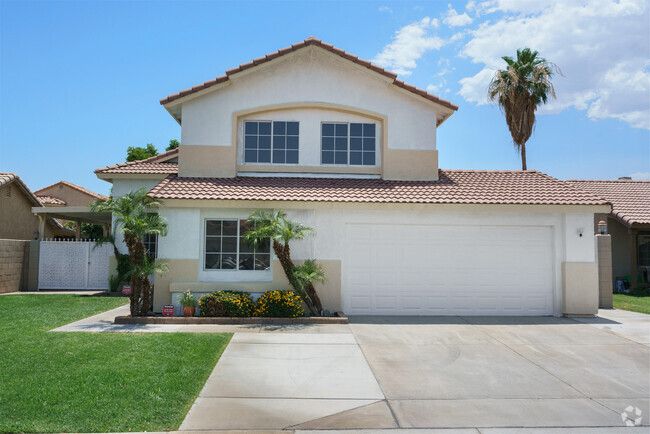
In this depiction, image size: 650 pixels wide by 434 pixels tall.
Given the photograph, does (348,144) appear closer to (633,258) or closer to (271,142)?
(271,142)

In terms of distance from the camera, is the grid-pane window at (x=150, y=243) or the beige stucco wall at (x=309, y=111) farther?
the grid-pane window at (x=150, y=243)

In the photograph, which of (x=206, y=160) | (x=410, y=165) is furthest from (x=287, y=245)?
(x=410, y=165)

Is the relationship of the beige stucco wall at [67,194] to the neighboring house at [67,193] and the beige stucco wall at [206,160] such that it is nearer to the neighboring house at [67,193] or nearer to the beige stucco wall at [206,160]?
the neighboring house at [67,193]

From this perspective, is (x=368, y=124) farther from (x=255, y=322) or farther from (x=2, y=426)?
(x=2, y=426)

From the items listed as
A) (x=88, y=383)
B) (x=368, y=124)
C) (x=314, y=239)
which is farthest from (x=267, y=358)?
(x=368, y=124)

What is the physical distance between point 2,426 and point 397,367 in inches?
220

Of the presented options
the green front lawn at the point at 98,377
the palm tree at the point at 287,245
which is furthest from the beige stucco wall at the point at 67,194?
the palm tree at the point at 287,245

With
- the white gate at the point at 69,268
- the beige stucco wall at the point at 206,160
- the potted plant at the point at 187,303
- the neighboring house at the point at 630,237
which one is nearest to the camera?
the potted plant at the point at 187,303

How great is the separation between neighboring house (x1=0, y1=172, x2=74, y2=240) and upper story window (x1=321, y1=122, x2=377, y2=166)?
14235 millimetres

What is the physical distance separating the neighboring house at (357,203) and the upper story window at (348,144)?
33mm

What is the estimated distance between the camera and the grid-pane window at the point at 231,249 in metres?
13.0

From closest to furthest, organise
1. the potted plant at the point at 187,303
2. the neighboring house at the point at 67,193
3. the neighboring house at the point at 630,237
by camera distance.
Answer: the potted plant at the point at 187,303 → the neighboring house at the point at 630,237 → the neighboring house at the point at 67,193

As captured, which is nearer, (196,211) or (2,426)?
(2,426)

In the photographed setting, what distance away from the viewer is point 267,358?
845 centimetres
